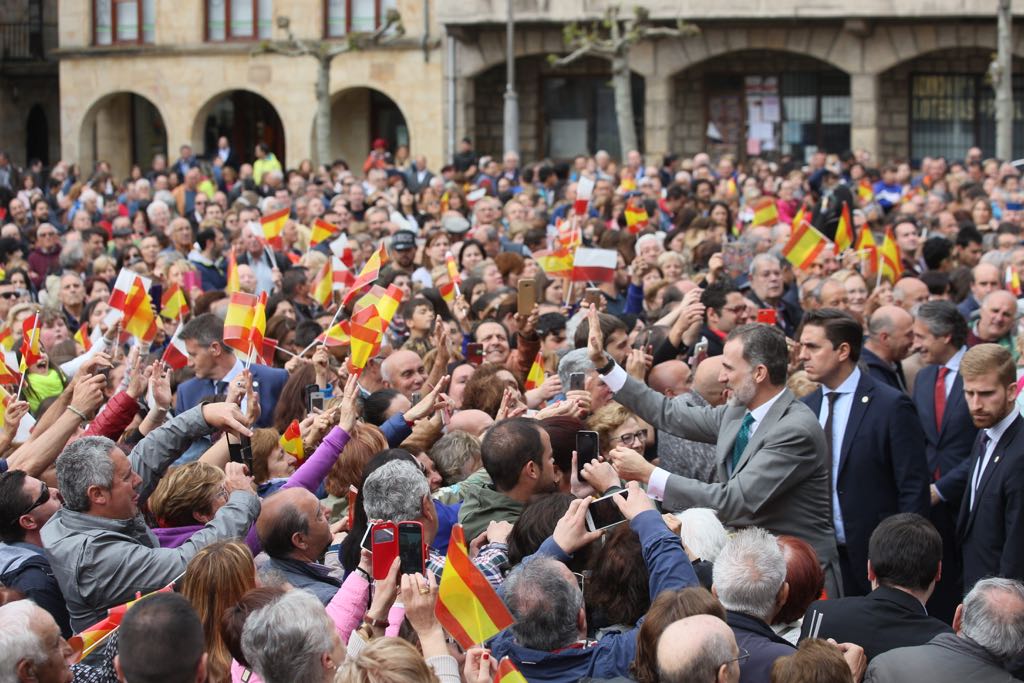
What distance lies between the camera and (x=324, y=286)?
1258cm

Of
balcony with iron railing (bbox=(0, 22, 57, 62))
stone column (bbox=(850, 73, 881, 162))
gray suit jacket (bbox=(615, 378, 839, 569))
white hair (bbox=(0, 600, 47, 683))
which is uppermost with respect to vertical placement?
balcony with iron railing (bbox=(0, 22, 57, 62))

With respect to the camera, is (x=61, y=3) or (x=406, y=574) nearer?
(x=406, y=574)

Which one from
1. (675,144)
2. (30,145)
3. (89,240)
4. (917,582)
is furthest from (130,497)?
(30,145)

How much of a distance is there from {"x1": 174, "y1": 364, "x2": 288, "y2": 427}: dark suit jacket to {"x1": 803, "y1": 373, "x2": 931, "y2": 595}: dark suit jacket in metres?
3.31

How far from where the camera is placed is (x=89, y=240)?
16312 mm

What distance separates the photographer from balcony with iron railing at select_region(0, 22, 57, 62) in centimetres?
3834

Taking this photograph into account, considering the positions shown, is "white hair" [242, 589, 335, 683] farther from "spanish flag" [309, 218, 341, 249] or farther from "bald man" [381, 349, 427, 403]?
"spanish flag" [309, 218, 341, 249]

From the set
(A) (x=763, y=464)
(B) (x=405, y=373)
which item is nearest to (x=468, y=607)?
(A) (x=763, y=464)

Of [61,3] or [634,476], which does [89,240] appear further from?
[61,3]

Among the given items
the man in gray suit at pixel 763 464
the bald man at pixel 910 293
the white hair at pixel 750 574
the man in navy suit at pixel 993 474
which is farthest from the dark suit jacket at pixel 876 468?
the bald man at pixel 910 293

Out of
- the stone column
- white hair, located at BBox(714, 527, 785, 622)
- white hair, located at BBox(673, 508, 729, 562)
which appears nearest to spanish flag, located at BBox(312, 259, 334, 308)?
white hair, located at BBox(673, 508, 729, 562)

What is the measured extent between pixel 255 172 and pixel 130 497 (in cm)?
2135

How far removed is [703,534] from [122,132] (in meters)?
33.2

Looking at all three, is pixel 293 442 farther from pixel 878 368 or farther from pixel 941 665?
pixel 941 665
